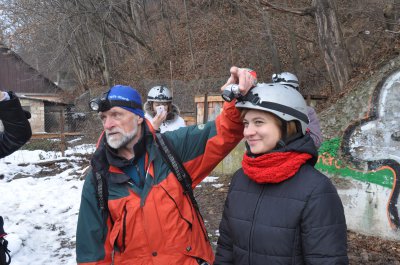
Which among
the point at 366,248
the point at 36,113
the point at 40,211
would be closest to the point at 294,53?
the point at 366,248

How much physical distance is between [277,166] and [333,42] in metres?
6.49

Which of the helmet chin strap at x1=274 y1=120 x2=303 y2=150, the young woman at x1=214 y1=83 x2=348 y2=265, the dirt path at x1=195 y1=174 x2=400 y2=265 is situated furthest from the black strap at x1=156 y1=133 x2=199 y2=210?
the dirt path at x1=195 y1=174 x2=400 y2=265

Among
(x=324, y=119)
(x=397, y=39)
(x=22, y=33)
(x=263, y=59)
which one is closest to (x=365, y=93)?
(x=324, y=119)

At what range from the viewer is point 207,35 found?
22375 millimetres

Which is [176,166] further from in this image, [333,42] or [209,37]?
[209,37]

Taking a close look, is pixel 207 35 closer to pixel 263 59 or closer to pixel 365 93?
pixel 263 59

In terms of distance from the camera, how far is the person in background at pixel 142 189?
7.49 feet

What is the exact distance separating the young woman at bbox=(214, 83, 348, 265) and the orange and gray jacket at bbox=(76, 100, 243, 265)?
217 millimetres

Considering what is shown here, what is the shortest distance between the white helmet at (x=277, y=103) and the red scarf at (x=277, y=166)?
0.21 m

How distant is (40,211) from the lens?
305 inches

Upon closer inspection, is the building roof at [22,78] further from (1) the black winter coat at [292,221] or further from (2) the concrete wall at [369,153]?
(1) the black winter coat at [292,221]

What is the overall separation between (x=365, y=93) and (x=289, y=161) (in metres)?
4.61

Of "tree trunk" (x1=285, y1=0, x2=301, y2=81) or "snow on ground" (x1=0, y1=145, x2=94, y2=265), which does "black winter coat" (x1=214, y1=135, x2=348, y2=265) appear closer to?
"snow on ground" (x1=0, y1=145, x2=94, y2=265)

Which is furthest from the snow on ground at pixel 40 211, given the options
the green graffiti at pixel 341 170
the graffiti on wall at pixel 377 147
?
the graffiti on wall at pixel 377 147
